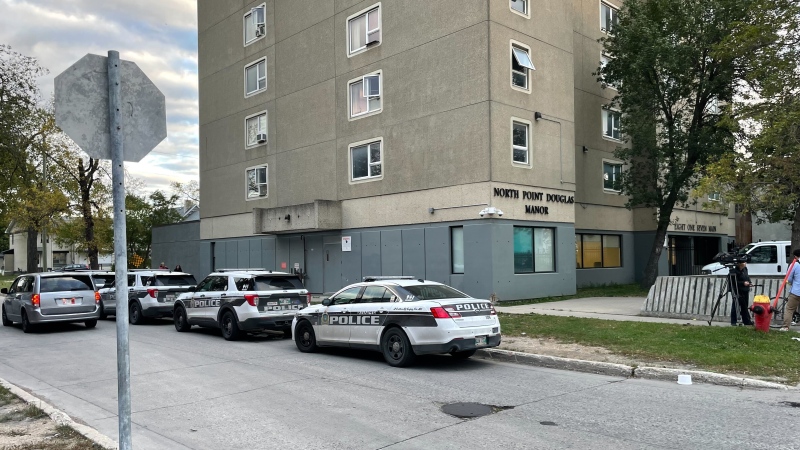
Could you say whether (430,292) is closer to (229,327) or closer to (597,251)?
(229,327)

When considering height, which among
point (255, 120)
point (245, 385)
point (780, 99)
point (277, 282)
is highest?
point (255, 120)

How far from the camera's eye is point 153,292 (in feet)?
62.6

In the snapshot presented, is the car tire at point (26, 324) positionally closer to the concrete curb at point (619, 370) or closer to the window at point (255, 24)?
the concrete curb at point (619, 370)

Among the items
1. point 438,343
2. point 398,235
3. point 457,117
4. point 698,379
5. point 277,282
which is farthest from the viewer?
point 398,235

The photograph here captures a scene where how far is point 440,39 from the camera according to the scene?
72.2ft

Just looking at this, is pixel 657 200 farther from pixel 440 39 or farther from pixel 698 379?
pixel 698 379

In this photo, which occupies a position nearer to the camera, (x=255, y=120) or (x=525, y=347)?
(x=525, y=347)

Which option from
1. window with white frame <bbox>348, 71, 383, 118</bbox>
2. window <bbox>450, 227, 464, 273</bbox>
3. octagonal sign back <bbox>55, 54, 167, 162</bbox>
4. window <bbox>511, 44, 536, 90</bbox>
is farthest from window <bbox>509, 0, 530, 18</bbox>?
octagonal sign back <bbox>55, 54, 167, 162</bbox>

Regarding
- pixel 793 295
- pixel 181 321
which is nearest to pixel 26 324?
pixel 181 321

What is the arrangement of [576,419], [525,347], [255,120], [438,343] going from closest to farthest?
1. [576,419]
2. [438,343]
3. [525,347]
4. [255,120]

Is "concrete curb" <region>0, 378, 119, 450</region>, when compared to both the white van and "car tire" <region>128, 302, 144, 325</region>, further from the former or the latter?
the white van

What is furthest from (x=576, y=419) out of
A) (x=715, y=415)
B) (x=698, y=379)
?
(x=698, y=379)

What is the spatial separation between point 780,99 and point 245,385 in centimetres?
1729

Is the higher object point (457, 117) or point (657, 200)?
point (457, 117)
